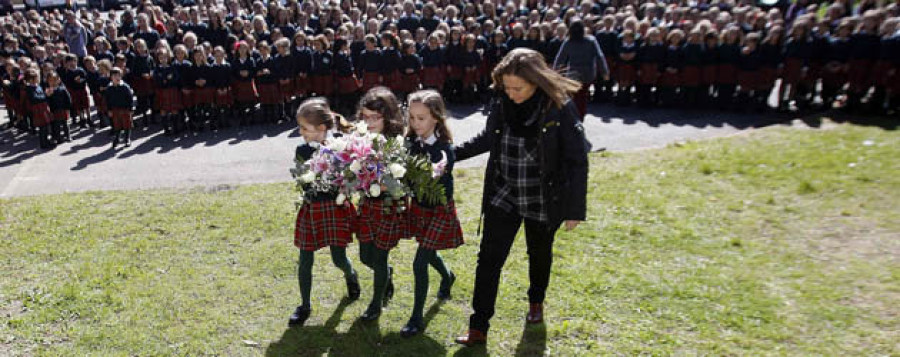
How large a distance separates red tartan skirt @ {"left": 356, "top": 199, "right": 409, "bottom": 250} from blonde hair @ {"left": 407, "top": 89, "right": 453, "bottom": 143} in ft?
1.90

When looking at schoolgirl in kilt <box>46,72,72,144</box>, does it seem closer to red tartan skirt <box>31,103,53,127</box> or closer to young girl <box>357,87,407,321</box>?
red tartan skirt <box>31,103,53,127</box>

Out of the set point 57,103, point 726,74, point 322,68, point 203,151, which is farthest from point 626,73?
point 57,103

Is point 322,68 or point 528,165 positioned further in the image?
point 322,68

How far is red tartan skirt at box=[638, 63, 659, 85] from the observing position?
12617 mm

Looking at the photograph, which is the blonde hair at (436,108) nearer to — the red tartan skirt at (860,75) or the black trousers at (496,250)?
the black trousers at (496,250)

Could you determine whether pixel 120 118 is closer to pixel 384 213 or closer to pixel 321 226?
pixel 321 226

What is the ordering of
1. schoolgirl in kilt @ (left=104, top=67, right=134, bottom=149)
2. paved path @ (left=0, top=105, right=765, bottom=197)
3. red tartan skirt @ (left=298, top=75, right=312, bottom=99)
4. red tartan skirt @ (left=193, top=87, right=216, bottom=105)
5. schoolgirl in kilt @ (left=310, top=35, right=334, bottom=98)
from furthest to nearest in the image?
1. red tartan skirt @ (left=298, top=75, right=312, bottom=99)
2. schoolgirl in kilt @ (left=310, top=35, right=334, bottom=98)
3. red tartan skirt @ (left=193, top=87, right=216, bottom=105)
4. schoolgirl in kilt @ (left=104, top=67, right=134, bottom=149)
5. paved path @ (left=0, top=105, right=765, bottom=197)

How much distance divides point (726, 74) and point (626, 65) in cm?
187

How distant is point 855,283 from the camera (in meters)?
Result: 5.25

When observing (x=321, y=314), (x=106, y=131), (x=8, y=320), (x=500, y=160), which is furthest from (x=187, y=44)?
(x=500, y=160)

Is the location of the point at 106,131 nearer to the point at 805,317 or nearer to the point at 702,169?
the point at 702,169

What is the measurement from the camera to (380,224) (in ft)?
14.9

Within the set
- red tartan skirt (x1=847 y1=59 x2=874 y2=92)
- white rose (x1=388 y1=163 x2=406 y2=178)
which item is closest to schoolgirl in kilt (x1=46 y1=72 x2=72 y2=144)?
white rose (x1=388 y1=163 x2=406 y2=178)

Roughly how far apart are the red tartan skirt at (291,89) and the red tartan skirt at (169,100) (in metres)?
1.82
